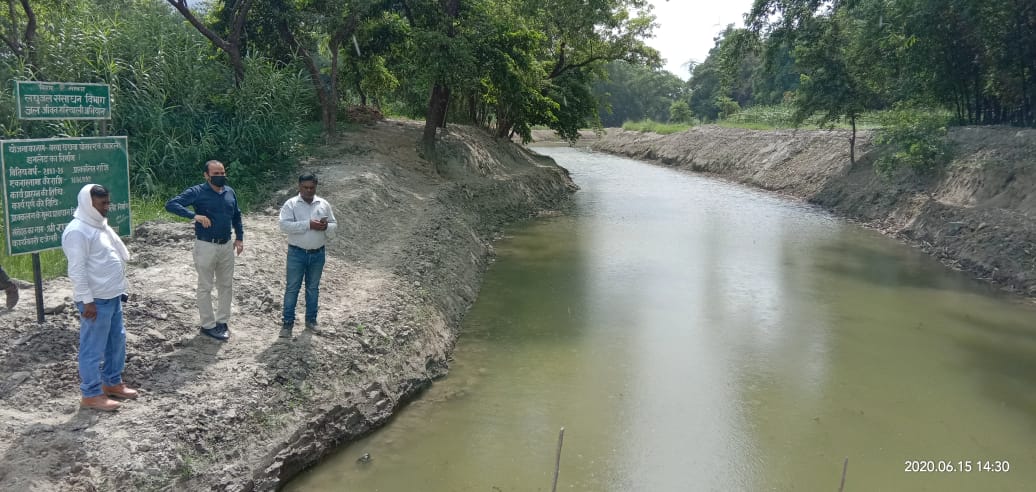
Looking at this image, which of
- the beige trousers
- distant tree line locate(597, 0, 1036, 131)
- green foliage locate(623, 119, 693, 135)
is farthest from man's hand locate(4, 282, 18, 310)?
green foliage locate(623, 119, 693, 135)

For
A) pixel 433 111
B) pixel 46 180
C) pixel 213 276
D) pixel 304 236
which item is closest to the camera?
pixel 46 180

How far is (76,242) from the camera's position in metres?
4.98

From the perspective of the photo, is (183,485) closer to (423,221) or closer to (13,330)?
(13,330)

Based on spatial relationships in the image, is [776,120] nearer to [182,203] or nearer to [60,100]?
[182,203]

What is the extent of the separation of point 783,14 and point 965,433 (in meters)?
17.5

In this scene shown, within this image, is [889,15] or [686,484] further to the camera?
[889,15]

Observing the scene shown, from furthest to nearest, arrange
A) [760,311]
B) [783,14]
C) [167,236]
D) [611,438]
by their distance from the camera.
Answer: [783,14], [760,311], [167,236], [611,438]

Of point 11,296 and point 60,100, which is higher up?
point 60,100

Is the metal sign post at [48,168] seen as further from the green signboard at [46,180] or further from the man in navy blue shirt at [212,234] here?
the man in navy blue shirt at [212,234]

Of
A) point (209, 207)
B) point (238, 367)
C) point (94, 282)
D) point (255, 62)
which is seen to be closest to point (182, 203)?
point (209, 207)

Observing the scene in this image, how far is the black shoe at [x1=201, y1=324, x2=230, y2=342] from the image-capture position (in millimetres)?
6535

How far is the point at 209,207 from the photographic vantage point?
6.22 meters

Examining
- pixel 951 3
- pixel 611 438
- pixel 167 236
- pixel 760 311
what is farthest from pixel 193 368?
pixel 951 3

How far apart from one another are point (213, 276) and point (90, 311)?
153 cm
